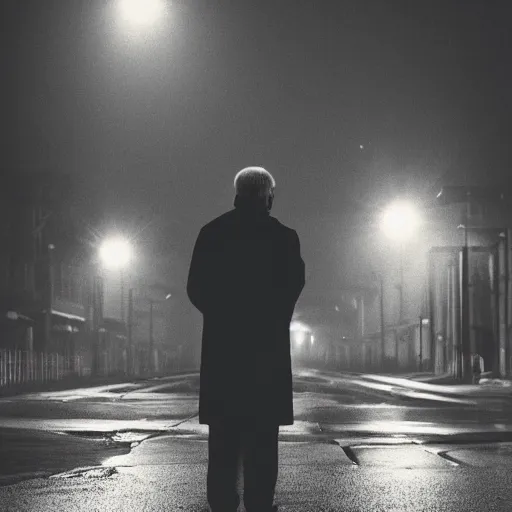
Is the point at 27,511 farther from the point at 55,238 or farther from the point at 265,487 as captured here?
the point at 55,238

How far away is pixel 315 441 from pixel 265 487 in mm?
5511

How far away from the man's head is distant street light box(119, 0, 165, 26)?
998 inches

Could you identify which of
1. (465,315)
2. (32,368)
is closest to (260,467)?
(465,315)

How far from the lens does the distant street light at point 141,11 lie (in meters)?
29.4

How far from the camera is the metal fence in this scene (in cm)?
3382

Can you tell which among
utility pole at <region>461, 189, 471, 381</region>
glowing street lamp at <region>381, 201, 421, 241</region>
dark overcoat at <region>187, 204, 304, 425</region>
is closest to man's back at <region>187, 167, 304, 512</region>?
dark overcoat at <region>187, 204, 304, 425</region>

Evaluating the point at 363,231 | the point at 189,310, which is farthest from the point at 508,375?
the point at 189,310

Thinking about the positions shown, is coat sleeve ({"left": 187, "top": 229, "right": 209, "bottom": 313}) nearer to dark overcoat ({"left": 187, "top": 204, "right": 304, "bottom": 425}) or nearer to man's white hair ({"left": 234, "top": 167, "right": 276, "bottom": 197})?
dark overcoat ({"left": 187, "top": 204, "right": 304, "bottom": 425})

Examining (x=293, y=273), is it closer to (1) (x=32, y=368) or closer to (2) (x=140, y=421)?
(2) (x=140, y=421)

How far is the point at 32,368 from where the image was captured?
37.8 metres

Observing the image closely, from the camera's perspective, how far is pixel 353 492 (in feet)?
21.6

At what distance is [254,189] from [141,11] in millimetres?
25804

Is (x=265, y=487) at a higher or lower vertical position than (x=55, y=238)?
lower

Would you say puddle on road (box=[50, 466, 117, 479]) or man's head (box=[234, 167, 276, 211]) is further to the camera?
puddle on road (box=[50, 466, 117, 479])
